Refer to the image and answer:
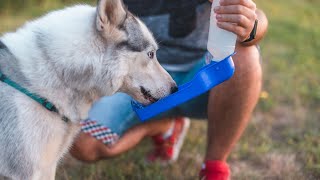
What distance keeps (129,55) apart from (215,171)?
3.45 ft

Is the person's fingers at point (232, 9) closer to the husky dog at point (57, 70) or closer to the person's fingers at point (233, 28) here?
the person's fingers at point (233, 28)

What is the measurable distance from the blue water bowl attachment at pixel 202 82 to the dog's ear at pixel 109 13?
45 centimetres

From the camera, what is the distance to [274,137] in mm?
3744

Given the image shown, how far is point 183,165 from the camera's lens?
3.36 meters

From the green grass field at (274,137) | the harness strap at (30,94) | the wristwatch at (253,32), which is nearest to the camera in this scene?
the harness strap at (30,94)

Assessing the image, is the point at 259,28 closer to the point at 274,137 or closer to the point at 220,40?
the point at 220,40

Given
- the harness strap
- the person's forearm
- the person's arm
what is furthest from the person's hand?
the harness strap

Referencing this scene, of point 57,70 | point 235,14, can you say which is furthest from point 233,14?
point 57,70

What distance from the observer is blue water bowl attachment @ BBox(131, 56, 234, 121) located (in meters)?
2.35

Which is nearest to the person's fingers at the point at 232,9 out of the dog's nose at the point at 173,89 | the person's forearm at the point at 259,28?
the person's forearm at the point at 259,28

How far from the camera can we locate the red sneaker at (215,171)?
2.97 meters

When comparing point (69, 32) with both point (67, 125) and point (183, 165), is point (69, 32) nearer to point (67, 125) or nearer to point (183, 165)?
point (67, 125)

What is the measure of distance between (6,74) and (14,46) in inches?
5.5

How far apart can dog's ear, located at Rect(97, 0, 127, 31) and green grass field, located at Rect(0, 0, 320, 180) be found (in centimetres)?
A: 119
